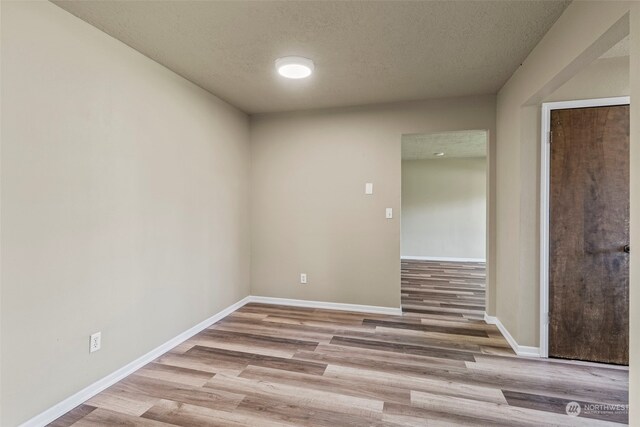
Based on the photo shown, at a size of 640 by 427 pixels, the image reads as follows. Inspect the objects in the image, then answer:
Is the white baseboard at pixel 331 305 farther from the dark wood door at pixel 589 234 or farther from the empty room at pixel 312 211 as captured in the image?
the dark wood door at pixel 589 234

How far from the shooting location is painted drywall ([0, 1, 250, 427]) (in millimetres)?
1560

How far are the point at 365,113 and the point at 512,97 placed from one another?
55.6 inches

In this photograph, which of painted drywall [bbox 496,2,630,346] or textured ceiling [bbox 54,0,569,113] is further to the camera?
textured ceiling [bbox 54,0,569,113]

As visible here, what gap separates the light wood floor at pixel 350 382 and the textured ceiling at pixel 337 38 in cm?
235

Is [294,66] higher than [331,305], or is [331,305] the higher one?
[294,66]

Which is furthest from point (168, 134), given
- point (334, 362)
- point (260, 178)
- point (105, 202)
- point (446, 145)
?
point (446, 145)

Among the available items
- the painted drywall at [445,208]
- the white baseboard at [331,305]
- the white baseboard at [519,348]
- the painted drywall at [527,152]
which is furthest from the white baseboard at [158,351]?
the painted drywall at [445,208]

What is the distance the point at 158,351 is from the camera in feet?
8.05

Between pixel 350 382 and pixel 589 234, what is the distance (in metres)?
2.08

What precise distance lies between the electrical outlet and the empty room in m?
0.01

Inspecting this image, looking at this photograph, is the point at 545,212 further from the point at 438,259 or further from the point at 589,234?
the point at 438,259

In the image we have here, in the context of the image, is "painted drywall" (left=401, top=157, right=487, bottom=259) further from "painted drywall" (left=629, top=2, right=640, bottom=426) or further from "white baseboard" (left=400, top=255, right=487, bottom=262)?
"painted drywall" (left=629, top=2, right=640, bottom=426)

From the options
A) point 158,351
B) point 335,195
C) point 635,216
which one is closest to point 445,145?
point 335,195

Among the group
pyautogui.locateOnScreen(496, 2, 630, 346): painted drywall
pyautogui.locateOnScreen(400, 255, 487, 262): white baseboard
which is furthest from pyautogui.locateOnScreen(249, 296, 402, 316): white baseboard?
pyautogui.locateOnScreen(400, 255, 487, 262): white baseboard
